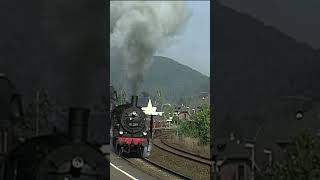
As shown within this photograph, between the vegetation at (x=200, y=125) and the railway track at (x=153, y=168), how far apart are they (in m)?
1.06

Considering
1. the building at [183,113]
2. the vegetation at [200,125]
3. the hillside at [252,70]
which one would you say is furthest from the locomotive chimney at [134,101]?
the hillside at [252,70]

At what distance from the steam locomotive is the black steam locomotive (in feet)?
10.2

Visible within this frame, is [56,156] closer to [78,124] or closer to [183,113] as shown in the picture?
[78,124]

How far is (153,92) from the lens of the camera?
13086 millimetres

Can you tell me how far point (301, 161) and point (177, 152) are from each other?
16.5ft

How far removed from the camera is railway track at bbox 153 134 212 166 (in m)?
11.3

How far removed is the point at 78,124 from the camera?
340 inches

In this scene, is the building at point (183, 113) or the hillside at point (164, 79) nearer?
the building at point (183, 113)

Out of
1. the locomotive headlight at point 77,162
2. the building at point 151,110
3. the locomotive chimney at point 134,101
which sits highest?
the locomotive chimney at point 134,101

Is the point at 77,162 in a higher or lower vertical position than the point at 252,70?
lower

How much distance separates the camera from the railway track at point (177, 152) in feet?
37.0

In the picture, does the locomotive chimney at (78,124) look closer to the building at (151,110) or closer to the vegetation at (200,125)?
the vegetation at (200,125)

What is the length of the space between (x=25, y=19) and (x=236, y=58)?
4065 millimetres

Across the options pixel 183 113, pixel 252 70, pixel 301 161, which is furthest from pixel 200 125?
pixel 301 161
